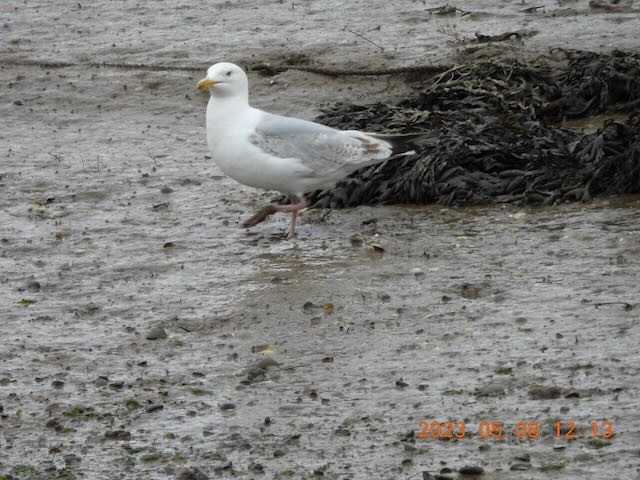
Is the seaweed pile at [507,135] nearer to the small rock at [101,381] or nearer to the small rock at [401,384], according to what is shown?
the small rock at [401,384]

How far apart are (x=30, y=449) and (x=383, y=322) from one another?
196 centimetres

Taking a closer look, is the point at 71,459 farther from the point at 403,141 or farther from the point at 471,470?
the point at 403,141

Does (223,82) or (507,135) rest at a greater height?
(223,82)

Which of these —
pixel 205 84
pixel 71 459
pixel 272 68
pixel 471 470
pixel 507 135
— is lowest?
pixel 71 459

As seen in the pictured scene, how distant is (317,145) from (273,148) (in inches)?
12.9

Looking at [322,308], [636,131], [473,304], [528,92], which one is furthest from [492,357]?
[528,92]

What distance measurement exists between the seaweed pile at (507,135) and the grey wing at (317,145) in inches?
14.1

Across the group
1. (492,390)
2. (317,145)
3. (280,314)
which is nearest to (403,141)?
(317,145)

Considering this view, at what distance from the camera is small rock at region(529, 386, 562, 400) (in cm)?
523

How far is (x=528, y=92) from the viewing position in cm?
935

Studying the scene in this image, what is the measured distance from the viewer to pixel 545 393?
525cm

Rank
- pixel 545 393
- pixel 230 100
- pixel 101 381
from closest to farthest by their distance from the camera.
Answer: pixel 545 393 < pixel 101 381 < pixel 230 100
